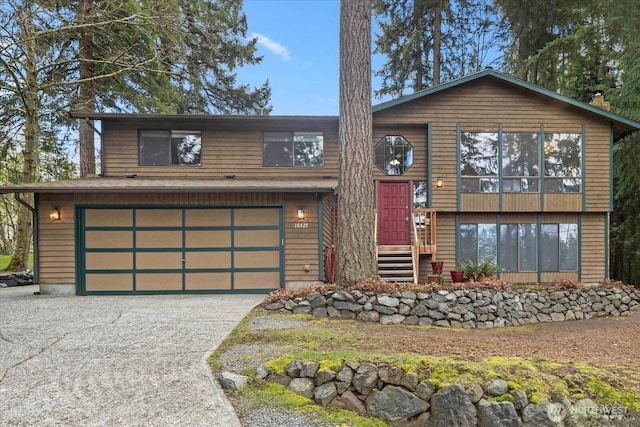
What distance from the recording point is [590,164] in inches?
455

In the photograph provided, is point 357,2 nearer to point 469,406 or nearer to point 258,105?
point 469,406

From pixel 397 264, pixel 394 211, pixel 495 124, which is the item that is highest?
pixel 495 124

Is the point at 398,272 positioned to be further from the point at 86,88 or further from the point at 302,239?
the point at 86,88

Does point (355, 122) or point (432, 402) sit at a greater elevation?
point (355, 122)

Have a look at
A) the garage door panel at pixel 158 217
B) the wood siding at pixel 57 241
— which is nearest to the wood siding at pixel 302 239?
the garage door panel at pixel 158 217

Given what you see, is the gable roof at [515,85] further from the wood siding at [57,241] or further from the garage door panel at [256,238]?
the wood siding at [57,241]

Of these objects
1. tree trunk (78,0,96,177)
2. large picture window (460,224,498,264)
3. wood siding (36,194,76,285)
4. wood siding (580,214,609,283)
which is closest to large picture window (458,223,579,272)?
large picture window (460,224,498,264)

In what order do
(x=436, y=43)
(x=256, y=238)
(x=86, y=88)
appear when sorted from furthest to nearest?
1. (x=436, y=43)
2. (x=86, y=88)
3. (x=256, y=238)

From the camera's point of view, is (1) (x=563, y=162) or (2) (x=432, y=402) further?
(1) (x=563, y=162)

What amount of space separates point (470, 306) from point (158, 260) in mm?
7060

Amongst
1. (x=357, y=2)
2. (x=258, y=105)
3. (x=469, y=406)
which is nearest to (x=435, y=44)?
(x=258, y=105)

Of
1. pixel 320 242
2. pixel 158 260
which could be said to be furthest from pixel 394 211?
pixel 158 260

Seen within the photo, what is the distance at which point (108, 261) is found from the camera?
940 centimetres

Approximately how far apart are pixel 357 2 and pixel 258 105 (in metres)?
11.2
